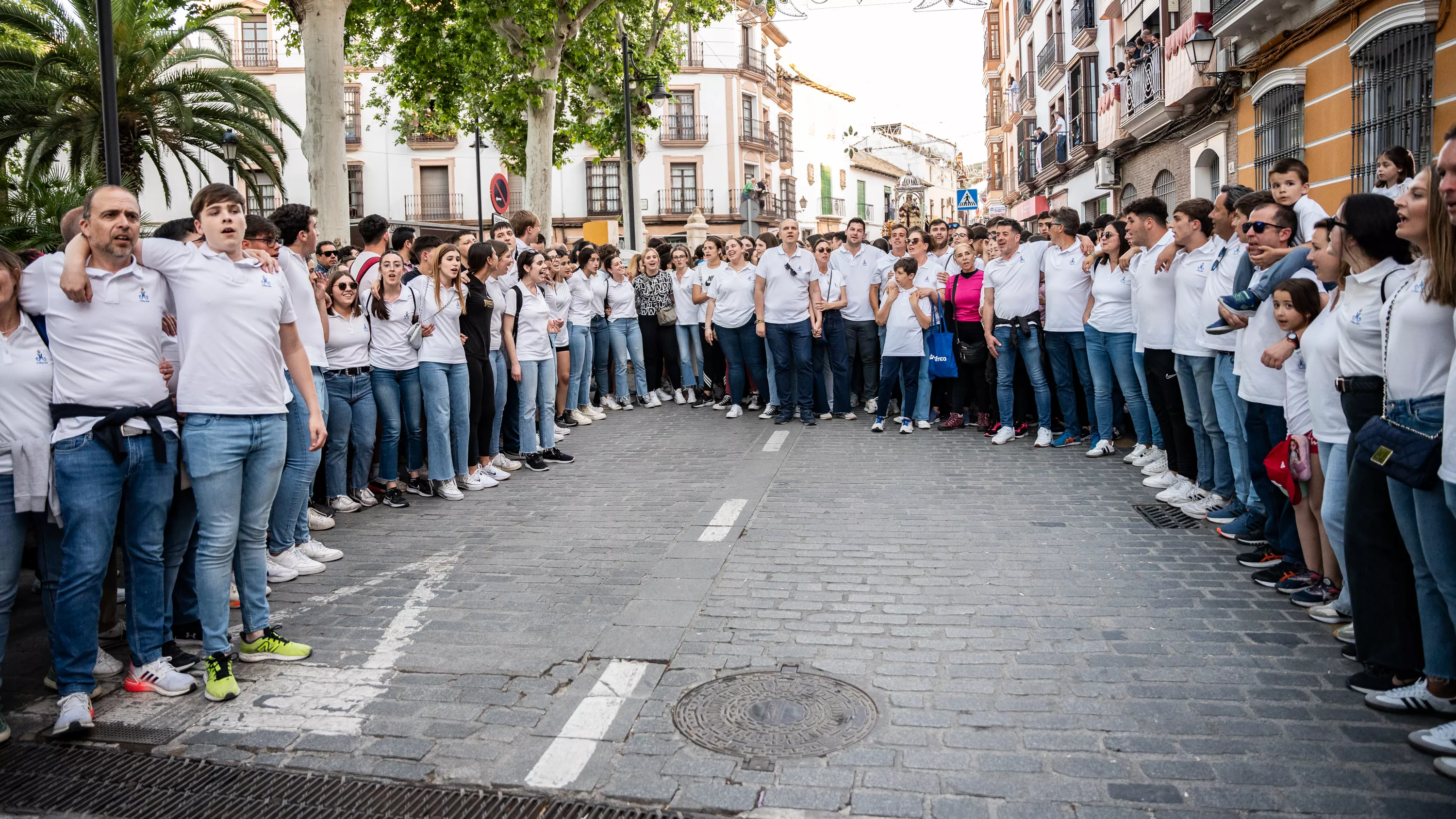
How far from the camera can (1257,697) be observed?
13.2 feet

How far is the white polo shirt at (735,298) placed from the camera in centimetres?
1224

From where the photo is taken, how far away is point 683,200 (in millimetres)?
50688

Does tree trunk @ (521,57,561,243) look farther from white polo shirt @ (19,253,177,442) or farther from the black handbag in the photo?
the black handbag

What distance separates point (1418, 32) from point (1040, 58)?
2491 cm

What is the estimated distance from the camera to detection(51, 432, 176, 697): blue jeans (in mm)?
4180

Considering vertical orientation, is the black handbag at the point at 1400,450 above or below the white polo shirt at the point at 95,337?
below

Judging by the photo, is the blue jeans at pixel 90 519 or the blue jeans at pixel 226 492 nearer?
the blue jeans at pixel 90 519

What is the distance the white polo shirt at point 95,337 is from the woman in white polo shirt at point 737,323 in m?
8.15

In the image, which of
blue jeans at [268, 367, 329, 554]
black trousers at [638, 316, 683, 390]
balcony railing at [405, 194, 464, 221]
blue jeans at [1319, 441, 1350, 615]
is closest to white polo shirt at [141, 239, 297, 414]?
blue jeans at [268, 367, 329, 554]

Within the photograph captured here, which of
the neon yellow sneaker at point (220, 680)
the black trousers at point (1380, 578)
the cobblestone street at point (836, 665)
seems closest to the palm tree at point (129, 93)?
the cobblestone street at point (836, 665)

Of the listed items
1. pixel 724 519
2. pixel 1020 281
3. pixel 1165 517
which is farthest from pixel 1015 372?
pixel 724 519

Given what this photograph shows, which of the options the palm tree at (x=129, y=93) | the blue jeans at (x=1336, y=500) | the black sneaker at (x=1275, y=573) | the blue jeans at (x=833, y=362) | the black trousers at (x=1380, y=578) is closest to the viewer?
the black trousers at (x=1380, y=578)

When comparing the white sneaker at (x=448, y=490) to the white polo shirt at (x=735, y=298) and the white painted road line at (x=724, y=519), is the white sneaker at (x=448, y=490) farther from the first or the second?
the white polo shirt at (x=735, y=298)

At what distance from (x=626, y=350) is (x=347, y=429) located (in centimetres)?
626
